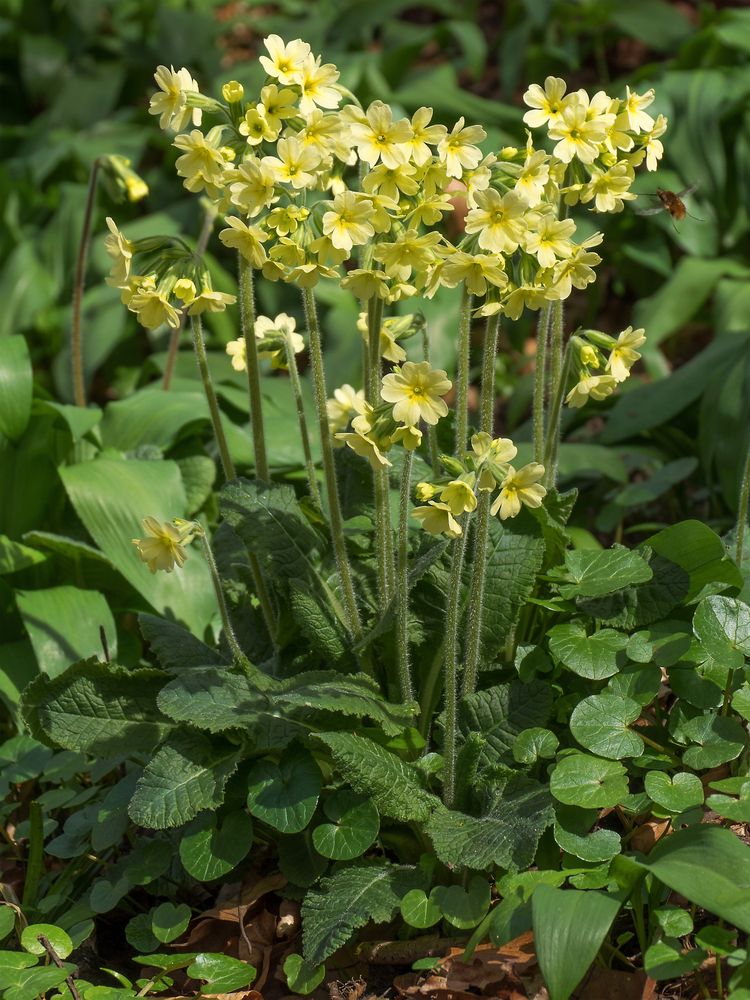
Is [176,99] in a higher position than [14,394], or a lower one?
higher

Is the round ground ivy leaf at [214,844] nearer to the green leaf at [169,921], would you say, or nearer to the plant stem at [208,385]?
the green leaf at [169,921]

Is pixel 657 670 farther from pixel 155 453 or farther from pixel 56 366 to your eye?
pixel 56 366

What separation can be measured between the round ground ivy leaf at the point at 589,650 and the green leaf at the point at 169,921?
3.18ft

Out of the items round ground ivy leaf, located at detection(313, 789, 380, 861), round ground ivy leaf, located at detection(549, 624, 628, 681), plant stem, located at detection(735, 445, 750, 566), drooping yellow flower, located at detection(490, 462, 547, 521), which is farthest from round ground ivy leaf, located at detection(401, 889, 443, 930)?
plant stem, located at detection(735, 445, 750, 566)

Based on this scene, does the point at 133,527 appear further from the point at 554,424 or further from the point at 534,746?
the point at 534,746

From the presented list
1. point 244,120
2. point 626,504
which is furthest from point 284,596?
point 626,504

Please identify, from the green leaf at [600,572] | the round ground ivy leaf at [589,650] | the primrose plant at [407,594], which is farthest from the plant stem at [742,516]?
the round ground ivy leaf at [589,650]

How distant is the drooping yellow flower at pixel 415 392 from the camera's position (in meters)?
2.15

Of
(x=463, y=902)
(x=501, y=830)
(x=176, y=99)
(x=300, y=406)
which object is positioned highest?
(x=176, y=99)

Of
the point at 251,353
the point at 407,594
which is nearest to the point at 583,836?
the point at 407,594

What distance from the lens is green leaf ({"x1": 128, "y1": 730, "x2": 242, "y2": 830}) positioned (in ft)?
7.80

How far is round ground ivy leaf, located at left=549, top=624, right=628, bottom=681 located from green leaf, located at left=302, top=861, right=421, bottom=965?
0.55m

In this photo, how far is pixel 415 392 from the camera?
2186 millimetres

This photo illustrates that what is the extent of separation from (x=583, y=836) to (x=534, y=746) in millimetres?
204
